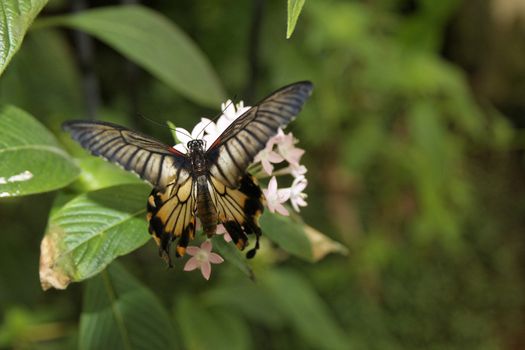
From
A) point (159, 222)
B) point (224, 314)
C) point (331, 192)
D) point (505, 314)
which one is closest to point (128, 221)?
point (159, 222)

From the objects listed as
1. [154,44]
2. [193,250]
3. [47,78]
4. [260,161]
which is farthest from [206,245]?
[47,78]

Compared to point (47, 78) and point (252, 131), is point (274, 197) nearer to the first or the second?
point (252, 131)

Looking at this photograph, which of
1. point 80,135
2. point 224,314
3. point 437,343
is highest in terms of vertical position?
point 80,135

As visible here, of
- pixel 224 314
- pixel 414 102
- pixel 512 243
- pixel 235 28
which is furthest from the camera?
pixel 512 243

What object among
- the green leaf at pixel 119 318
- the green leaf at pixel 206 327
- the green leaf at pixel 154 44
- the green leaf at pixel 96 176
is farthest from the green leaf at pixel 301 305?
the green leaf at pixel 96 176

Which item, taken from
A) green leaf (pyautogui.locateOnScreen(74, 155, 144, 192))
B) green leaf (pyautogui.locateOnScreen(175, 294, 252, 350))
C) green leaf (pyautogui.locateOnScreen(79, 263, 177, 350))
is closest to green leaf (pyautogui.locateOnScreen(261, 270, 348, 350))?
green leaf (pyautogui.locateOnScreen(175, 294, 252, 350))

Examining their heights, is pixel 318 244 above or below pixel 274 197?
below

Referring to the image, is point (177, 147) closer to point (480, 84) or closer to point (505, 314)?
point (505, 314)
